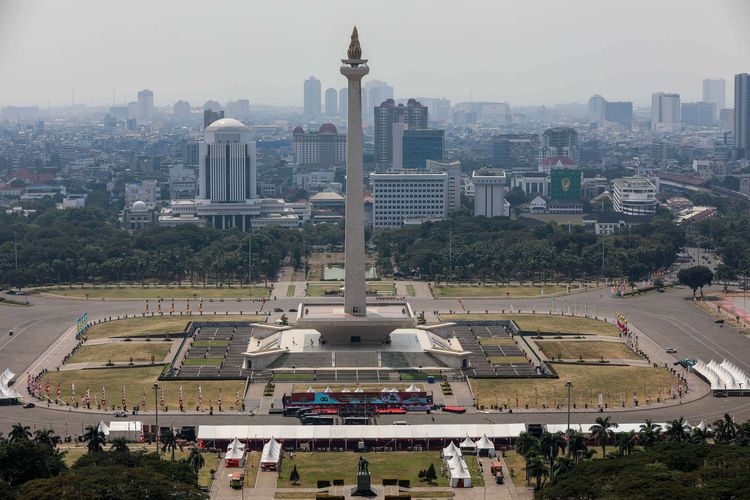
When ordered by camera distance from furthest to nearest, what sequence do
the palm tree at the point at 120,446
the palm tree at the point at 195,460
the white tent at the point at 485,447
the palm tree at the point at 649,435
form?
1. the white tent at the point at 485,447
2. the palm tree at the point at 649,435
3. the palm tree at the point at 195,460
4. the palm tree at the point at 120,446

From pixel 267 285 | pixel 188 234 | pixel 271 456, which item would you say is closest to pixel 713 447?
pixel 271 456

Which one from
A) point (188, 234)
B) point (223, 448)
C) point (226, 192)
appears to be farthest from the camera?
point (226, 192)

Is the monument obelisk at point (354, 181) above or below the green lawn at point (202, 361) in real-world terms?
above

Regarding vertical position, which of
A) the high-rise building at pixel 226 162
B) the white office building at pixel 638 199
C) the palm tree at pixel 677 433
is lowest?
the palm tree at pixel 677 433

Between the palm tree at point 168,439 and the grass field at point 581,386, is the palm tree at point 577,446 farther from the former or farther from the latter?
the palm tree at point 168,439

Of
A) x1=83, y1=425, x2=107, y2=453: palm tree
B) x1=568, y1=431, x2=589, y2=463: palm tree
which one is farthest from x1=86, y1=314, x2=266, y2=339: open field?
x1=568, y1=431, x2=589, y2=463: palm tree

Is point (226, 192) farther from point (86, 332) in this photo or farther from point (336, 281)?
point (86, 332)

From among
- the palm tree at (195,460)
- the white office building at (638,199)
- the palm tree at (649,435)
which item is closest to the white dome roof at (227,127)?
the white office building at (638,199)

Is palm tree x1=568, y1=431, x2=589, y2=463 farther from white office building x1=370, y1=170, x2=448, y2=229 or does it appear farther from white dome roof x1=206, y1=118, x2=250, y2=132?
white office building x1=370, y1=170, x2=448, y2=229
